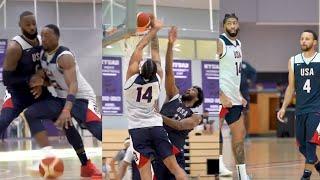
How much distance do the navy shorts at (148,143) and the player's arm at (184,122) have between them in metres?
0.15

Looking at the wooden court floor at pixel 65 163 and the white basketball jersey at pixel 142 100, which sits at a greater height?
the white basketball jersey at pixel 142 100

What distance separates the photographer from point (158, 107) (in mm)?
4992

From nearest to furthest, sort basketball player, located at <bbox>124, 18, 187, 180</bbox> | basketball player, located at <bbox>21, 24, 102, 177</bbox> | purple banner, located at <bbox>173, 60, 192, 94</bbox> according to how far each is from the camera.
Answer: basketball player, located at <bbox>124, 18, 187, 180</bbox> < purple banner, located at <bbox>173, 60, 192, 94</bbox> < basketball player, located at <bbox>21, 24, 102, 177</bbox>

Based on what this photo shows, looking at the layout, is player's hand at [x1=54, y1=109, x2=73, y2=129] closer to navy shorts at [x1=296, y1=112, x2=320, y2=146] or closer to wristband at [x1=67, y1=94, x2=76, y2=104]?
wristband at [x1=67, y1=94, x2=76, y2=104]

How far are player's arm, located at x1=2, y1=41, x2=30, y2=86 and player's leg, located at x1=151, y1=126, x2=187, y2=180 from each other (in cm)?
189

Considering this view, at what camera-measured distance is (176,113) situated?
4.98 metres

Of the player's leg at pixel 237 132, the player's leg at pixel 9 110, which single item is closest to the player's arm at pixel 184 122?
the player's leg at pixel 237 132

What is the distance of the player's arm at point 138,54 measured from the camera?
4.64 metres

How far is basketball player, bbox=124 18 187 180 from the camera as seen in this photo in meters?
4.67

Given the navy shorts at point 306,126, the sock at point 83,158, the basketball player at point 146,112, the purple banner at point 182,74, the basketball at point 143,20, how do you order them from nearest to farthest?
the basketball at point 143,20 → the basketball player at point 146,112 → the purple banner at point 182,74 → the navy shorts at point 306,126 → the sock at point 83,158

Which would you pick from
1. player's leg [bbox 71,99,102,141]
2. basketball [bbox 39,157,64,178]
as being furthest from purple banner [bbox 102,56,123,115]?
player's leg [bbox 71,99,102,141]

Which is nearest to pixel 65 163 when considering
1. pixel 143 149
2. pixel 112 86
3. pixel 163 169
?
pixel 163 169

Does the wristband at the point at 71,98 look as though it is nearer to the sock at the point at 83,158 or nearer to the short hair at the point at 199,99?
the sock at the point at 83,158

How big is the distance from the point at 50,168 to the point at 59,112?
56 cm
